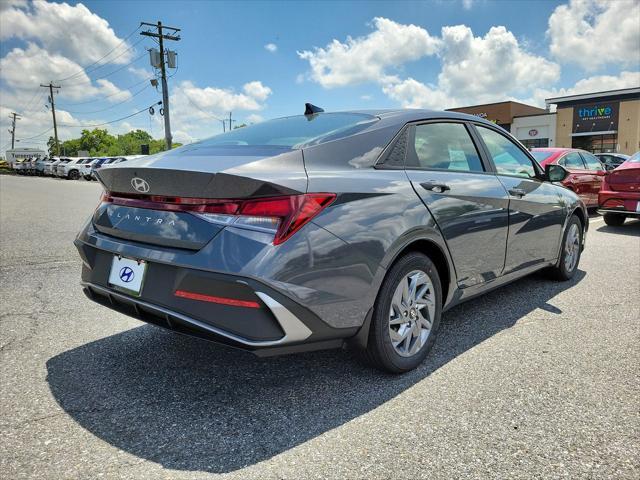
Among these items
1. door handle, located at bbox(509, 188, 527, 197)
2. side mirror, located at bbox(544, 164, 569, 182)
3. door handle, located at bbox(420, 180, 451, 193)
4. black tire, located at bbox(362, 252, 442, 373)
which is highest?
side mirror, located at bbox(544, 164, 569, 182)

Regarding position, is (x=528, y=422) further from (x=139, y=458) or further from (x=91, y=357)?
(x=91, y=357)

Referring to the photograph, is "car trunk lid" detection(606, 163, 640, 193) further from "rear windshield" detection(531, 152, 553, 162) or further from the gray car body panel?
the gray car body panel

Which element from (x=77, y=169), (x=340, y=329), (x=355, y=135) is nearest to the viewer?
(x=340, y=329)

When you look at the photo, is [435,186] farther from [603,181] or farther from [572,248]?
[603,181]

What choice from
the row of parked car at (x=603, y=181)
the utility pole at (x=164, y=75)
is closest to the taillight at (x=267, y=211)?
the row of parked car at (x=603, y=181)

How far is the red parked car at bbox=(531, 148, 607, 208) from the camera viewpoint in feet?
29.5

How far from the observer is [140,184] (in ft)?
8.05

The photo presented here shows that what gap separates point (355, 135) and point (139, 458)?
190 cm

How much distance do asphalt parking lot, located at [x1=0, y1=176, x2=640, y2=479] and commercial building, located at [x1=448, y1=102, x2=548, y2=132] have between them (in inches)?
2036

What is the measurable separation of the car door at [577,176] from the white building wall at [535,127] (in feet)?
141

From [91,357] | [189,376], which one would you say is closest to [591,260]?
[189,376]

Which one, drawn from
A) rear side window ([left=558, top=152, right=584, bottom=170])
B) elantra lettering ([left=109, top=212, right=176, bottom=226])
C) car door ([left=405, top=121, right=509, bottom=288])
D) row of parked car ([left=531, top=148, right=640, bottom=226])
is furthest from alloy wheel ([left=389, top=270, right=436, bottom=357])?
rear side window ([left=558, top=152, right=584, bottom=170])

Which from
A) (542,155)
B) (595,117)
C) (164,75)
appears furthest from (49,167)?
(595,117)

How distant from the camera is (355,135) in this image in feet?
8.90
